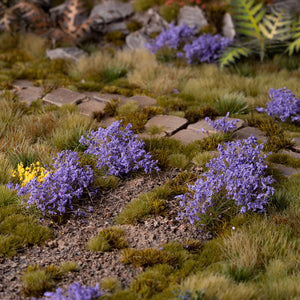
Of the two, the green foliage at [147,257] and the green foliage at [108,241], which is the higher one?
the green foliage at [147,257]

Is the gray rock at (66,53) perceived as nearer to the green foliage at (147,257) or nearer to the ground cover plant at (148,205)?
the ground cover plant at (148,205)

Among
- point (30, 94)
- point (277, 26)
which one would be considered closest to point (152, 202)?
point (30, 94)

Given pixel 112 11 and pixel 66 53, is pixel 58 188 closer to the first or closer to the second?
pixel 66 53

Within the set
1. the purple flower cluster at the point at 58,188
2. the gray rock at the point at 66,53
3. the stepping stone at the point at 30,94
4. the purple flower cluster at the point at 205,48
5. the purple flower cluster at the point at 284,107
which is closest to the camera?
the purple flower cluster at the point at 58,188

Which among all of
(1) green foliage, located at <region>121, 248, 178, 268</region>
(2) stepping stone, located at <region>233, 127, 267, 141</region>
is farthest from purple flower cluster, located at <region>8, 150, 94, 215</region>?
(2) stepping stone, located at <region>233, 127, 267, 141</region>

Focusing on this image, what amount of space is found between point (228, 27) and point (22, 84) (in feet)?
16.6

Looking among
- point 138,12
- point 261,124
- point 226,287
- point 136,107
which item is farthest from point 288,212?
point 138,12

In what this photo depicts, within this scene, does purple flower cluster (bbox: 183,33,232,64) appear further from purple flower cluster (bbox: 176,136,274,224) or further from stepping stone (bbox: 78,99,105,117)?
purple flower cluster (bbox: 176,136,274,224)

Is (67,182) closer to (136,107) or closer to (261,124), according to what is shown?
(136,107)

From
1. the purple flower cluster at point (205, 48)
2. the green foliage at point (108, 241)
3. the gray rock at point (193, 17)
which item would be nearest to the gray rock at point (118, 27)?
the gray rock at point (193, 17)

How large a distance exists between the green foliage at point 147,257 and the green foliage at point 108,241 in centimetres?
18

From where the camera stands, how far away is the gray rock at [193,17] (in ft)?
32.9

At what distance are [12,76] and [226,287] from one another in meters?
7.05

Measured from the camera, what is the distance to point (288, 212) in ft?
13.5
